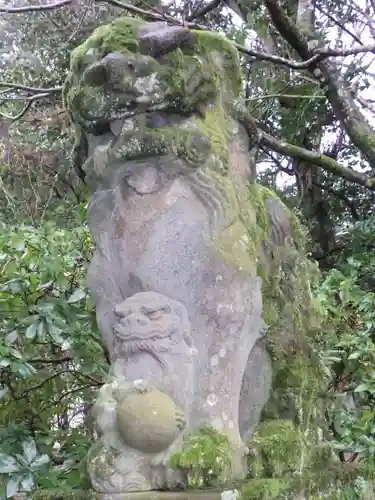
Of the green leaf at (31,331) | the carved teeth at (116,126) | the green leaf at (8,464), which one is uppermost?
the carved teeth at (116,126)

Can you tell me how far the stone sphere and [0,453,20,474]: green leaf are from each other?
2.28 ft

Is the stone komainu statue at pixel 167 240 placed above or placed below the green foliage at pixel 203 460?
above

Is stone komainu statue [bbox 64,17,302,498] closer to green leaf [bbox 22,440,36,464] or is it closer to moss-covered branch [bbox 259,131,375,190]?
green leaf [bbox 22,440,36,464]

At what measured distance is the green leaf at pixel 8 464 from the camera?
2.08 m

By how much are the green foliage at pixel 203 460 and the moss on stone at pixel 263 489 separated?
74mm

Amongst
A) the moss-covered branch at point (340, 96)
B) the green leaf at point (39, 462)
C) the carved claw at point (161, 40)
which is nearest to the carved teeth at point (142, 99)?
the carved claw at point (161, 40)

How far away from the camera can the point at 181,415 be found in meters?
1.60

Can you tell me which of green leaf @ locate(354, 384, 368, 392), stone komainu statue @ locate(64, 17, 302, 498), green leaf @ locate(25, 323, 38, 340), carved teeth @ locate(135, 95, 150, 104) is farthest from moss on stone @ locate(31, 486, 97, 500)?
green leaf @ locate(354, 384, 368, 392)

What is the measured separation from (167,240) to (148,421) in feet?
1.68

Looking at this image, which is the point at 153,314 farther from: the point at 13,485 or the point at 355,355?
the point at 355,355

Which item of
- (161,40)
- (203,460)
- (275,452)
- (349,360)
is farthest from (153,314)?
(349,360)

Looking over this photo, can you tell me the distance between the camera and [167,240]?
5.85 ft

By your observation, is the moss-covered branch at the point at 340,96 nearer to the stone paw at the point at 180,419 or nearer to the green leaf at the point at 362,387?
the green leaf at the point at 362,387

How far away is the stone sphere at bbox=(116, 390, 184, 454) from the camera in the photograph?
1.54m
